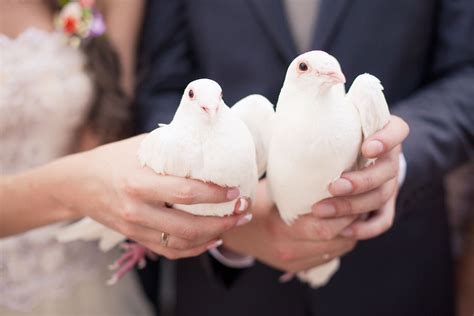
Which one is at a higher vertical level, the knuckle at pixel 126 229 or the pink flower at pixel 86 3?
the pink flower at pixel 86 3

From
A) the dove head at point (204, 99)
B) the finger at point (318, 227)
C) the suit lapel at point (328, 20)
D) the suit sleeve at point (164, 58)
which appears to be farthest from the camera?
the suit sleeve at point (164, 58)

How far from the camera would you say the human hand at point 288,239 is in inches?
19.2

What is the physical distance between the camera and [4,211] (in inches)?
23.3

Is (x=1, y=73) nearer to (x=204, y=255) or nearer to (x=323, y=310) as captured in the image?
(x=204, y=255)

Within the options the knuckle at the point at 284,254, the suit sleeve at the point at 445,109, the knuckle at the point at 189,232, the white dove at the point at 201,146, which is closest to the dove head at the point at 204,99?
the white dove at the point at 201,146

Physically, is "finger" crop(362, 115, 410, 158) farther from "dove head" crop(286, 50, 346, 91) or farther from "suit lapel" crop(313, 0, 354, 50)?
"suit lapel" crop(313, 0, 354, 50)

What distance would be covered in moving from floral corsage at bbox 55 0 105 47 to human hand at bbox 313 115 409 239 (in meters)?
0.45

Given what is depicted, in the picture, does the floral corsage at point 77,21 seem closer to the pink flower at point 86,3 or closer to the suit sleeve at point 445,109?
the pink flower at point 86,3

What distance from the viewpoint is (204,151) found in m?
0.40

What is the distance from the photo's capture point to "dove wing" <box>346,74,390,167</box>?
Result: 1.35 ft

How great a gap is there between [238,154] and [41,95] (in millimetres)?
392

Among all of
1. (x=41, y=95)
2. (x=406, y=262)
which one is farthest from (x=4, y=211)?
(x=406, y=262)

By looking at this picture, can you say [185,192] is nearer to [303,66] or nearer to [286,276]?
[303,66]

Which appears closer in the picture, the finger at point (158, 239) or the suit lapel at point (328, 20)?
the finger at point (158, 239)
